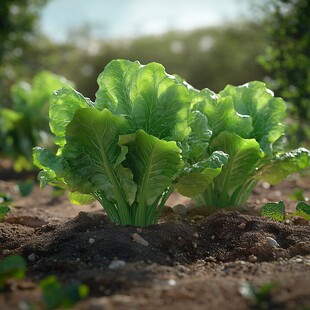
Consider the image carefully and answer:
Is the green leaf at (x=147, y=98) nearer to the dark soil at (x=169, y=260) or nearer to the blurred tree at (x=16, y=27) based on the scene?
the dark soil at (x=169, y=260)

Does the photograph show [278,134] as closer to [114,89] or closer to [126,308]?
[114,89]

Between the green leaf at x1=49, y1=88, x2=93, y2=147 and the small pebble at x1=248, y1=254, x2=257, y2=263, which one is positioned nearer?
the small pebble at x1=248, y1=254, x2=257, y2=263

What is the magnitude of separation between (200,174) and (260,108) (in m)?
1.07

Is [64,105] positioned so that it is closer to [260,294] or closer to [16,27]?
[260,294]

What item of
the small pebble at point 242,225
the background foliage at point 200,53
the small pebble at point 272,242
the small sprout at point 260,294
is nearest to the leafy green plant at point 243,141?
the small pebble at point 242,225

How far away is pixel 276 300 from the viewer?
214 centimetres

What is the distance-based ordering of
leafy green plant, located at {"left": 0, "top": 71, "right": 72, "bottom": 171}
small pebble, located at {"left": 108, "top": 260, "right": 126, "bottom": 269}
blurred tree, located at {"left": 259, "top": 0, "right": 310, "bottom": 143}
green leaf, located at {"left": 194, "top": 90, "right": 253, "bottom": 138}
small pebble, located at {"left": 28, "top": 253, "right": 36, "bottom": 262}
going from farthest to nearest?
leafy green plant, located at {"left": 0, "top": 71, "right": 72, "bottom": 171} < blurred tree, located at {"left": 259, "top": 0, "right": 310, "bottom": 143} < green leaf, located at {"left": 194, "top": 90, "right": 253, "bottom": 138} < small pebble, located at {"left": 28, "top": 253, "right": 36, "bottom": 262} < small pebble, located at {"left": 108, "top": 260, "right": 126, "bottom": 269}

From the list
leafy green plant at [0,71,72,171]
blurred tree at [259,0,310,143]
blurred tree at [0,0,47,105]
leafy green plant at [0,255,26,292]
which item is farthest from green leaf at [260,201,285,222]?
blurred tree at [0,0,47,105]

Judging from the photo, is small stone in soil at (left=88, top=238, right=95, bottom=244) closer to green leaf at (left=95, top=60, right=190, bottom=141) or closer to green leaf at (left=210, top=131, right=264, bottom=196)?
green leaf at (left=95, top=60, right=190, bottom=141)

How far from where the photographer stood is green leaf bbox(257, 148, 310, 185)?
13.2 feet

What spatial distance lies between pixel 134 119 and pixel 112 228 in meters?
0.66

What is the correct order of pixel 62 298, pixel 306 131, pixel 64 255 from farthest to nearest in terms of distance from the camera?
1. pixel 306 131
2. pixel 64 255
3. pixel 62 298

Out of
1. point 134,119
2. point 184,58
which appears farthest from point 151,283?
point 184,58

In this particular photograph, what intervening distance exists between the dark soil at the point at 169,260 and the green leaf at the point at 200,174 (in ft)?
0.81
